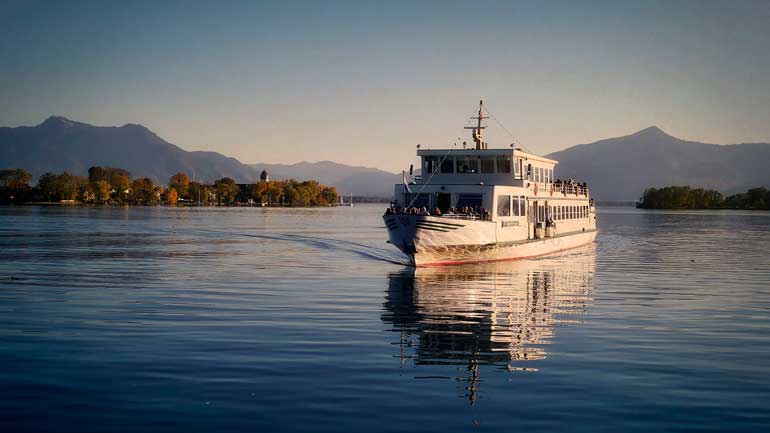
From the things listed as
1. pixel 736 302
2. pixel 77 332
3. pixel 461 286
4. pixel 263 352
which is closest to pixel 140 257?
pixel 461 286

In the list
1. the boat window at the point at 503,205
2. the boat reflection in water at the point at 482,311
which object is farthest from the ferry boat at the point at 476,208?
the boat reflection in water at the point at 482,311

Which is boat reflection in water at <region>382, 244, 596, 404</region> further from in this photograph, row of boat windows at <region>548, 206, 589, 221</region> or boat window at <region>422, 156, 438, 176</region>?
row of boat windows at <region>548, 206, 589, 221</region>

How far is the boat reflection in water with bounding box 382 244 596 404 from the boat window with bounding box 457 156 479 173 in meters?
8.89

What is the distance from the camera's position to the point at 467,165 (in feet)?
164

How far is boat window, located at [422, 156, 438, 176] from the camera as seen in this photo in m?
50.2

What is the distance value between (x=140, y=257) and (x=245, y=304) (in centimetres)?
2499

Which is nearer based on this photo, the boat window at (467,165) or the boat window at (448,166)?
the boat window at (467,165)

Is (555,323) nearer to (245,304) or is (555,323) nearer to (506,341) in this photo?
(506,341)

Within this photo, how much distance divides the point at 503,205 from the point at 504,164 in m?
4.56

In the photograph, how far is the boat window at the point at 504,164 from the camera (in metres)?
49.2

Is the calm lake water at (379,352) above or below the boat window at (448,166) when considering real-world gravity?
below

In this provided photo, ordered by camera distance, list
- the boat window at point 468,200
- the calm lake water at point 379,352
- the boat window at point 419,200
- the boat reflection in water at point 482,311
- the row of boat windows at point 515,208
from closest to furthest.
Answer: the calm lake water at point 379,352
the boat reflection in water at point 482,311
the boat window at point 468,200
the row of boat windows at point 515,208
the boat window at point 419,200

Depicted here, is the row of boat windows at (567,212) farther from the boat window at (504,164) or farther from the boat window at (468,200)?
the boat window at (468,200)

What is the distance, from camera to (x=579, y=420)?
40.8ft
